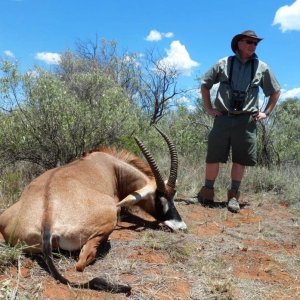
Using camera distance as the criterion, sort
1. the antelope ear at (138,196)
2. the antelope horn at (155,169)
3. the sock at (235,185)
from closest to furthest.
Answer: the antelope ear at (138,196)
the antelope horn at (155,169)
the sock at (235,185)

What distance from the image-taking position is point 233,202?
6223 mm

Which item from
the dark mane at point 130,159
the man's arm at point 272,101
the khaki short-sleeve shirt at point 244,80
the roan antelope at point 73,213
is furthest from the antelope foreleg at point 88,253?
the man's arm at point 272,101

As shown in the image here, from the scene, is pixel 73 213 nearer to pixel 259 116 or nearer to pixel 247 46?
pixel 259 116

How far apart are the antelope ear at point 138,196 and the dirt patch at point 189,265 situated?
0.22 metres

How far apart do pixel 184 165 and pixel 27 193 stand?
4.51 metres

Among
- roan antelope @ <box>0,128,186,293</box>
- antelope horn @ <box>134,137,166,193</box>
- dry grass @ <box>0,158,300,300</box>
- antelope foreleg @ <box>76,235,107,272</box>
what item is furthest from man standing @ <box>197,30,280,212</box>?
antelope foreleg @ <box>76,235,107,272</box>

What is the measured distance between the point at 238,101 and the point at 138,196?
1.92m

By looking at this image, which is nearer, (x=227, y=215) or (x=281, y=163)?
(x=227, y=215)

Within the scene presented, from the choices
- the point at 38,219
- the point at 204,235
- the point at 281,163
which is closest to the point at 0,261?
the point at 38,219

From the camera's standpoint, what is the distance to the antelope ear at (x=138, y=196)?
17.1 feet

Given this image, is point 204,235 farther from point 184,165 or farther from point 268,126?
point 268,126

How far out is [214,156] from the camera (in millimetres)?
6441

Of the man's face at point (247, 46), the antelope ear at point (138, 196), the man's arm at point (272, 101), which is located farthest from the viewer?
the man's arm at point (272, 101)

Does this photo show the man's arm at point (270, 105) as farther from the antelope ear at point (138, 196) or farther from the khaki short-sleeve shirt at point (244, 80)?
the antelope ear at point (138, 196)
